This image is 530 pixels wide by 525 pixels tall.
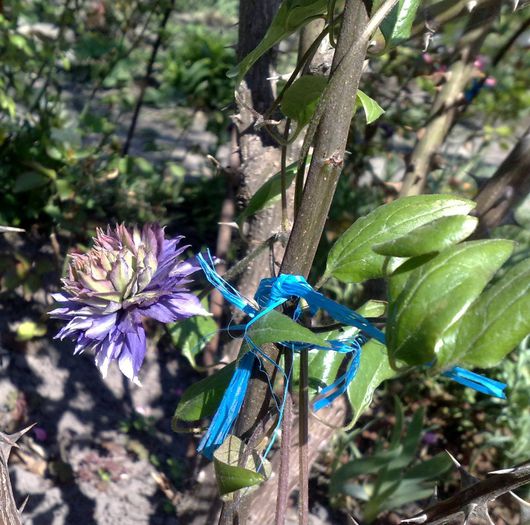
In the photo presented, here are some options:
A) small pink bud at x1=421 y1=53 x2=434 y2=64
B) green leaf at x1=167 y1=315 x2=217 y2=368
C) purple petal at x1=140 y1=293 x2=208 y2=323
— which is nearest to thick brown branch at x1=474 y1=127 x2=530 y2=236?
green leaf at x1=167 y1=315 x2=217 y2=368

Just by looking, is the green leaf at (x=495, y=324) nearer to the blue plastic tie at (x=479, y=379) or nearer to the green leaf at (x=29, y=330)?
the blue plastic tie at (x=479, y=379)

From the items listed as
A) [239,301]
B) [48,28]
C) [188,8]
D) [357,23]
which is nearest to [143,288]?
[239,301]

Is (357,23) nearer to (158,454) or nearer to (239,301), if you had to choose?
(239,301)

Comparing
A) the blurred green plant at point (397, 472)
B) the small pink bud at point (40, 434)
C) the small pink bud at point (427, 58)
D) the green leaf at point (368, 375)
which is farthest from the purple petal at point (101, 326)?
the small pink bud at point (427, 58)

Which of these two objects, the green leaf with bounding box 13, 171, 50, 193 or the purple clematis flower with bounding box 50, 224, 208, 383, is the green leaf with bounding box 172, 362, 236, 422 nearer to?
the purple clematis flower with bounding box 50, 224, 208, 383

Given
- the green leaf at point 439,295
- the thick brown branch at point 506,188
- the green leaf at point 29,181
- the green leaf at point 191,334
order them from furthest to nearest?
the green leaf at point 29,181, the thick brown branch at point 506,188, the green leaf at point 191,334, the green leaf at point 439,295

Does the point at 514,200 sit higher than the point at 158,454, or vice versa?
the point at 514,200

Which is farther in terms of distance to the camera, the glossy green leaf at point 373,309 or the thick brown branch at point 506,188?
the thick brown branch at point 506,188
